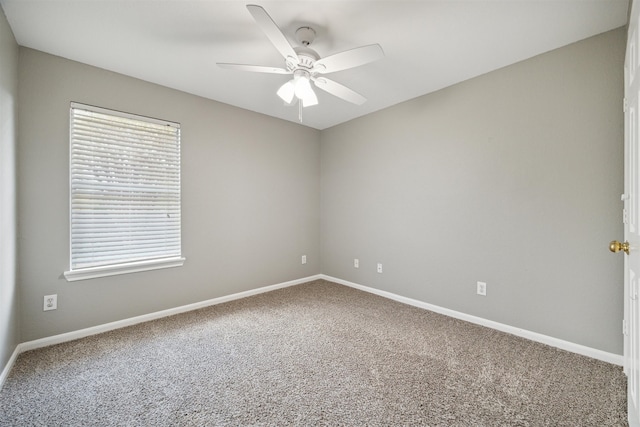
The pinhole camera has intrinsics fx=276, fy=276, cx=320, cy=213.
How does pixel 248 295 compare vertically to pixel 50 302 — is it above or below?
below

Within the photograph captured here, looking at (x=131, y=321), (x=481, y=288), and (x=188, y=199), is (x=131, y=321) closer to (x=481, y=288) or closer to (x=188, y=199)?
(x=188, y=199)

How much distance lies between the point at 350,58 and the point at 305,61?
1.13ft

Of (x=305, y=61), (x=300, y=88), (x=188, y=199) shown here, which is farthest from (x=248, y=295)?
(x=305, y=61)

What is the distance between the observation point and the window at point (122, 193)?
7.80 feet

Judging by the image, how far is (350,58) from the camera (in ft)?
5.71

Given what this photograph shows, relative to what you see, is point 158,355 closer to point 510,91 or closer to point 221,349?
point 221,349

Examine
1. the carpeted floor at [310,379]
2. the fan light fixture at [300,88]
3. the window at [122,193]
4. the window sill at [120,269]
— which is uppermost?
the fan light fixture at [300,88]

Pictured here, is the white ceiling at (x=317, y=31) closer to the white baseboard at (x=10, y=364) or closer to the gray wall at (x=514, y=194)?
the gray wall at (x=514, y=194)

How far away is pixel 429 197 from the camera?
301cm

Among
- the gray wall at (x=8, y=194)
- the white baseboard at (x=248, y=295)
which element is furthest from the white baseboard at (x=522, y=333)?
the gray wall at (x=8, y=194)

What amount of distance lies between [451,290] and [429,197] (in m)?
1.00

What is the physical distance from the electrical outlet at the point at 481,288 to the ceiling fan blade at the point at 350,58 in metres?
2.21

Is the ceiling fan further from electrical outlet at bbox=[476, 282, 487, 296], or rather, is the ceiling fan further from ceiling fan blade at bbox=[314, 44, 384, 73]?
electrical outlet at bbox=[476, 282, 487, 296]

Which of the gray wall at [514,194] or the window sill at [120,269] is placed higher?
the gray wall at [514,194]
